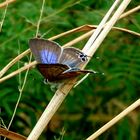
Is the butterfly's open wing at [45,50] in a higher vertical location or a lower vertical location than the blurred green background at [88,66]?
higher

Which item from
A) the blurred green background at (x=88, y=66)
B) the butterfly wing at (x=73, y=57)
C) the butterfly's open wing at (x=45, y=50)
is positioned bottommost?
the blurred green background at (x=88, y=66)

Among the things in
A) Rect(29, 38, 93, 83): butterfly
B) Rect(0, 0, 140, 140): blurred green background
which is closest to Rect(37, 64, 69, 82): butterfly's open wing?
Rect(29, 38, 93, 83): butterfly

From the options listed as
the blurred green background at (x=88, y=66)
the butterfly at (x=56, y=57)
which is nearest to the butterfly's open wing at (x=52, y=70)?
the butterfly at (x=56, y=57)

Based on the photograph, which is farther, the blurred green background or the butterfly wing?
the blurred green background

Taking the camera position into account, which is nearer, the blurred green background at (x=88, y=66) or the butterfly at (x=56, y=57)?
the butterfly at (x=56, y=57)

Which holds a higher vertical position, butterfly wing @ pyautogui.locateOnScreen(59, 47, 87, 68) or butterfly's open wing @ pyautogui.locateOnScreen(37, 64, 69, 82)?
butterfly wing @ pyautogui.locateOnScreen(59, 47, 87, 68)

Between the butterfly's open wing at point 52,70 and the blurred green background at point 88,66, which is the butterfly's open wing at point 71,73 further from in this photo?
the blurred green background at point 88,66

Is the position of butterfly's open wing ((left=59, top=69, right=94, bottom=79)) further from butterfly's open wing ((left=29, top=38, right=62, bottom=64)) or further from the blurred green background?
the blurred green background

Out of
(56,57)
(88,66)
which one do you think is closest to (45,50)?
(56,57)
